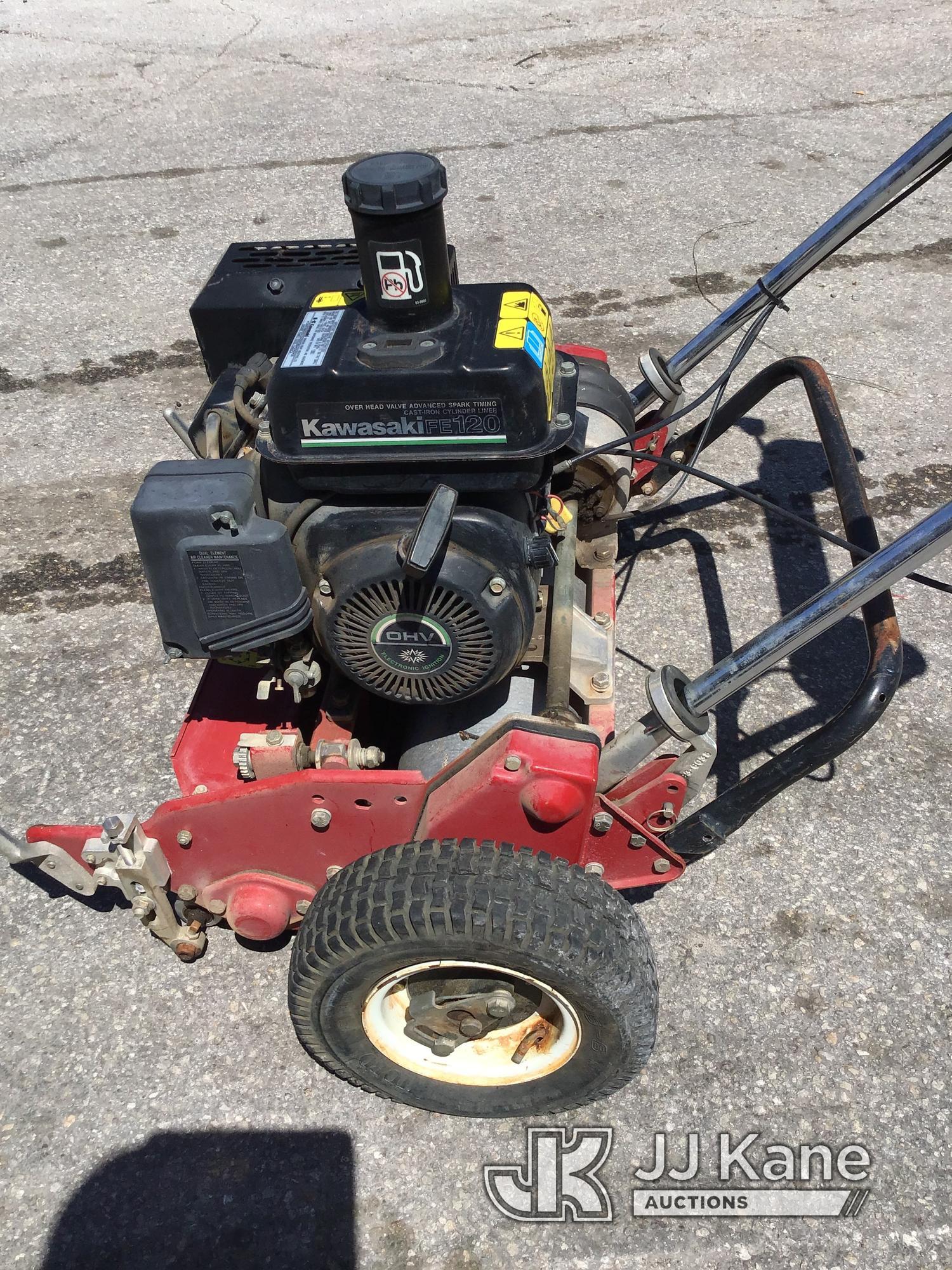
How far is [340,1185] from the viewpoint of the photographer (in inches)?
82.4

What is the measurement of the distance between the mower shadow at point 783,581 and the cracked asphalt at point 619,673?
2 centimetres

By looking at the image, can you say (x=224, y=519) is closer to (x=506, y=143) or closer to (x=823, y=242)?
(x=823, y=242)

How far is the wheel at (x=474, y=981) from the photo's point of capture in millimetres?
1715

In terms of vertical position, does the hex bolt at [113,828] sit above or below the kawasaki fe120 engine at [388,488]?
below

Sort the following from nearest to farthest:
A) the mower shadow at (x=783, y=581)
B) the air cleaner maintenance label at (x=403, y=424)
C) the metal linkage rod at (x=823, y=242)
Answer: the air cleaner maintenance label at (x=403, y=424) → the metal linkage rod at (x=823, y=242) → the mower shadow at (x=783, y=581)

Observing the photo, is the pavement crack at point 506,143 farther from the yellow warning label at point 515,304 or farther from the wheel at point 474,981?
the wheel at point 474,981

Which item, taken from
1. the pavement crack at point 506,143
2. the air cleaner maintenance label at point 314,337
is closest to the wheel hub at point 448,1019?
the air cleaner maintenance label at point 314,337

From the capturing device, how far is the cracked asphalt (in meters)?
2.08

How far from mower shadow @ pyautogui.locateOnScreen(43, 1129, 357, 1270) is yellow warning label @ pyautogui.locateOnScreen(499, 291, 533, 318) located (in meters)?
1.86

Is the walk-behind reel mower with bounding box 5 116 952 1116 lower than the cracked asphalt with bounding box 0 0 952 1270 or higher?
higher

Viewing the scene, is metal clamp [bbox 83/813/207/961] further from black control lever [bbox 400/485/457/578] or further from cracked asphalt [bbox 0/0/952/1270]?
black control lever [bbox 400/485/457/578]

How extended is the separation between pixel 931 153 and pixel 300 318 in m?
1.46

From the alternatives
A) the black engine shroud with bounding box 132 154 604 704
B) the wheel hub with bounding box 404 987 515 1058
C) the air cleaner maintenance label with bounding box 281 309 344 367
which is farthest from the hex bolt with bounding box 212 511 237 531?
the wheel hub with bounding box 404 987 515 1058

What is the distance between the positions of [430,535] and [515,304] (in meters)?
0.59
